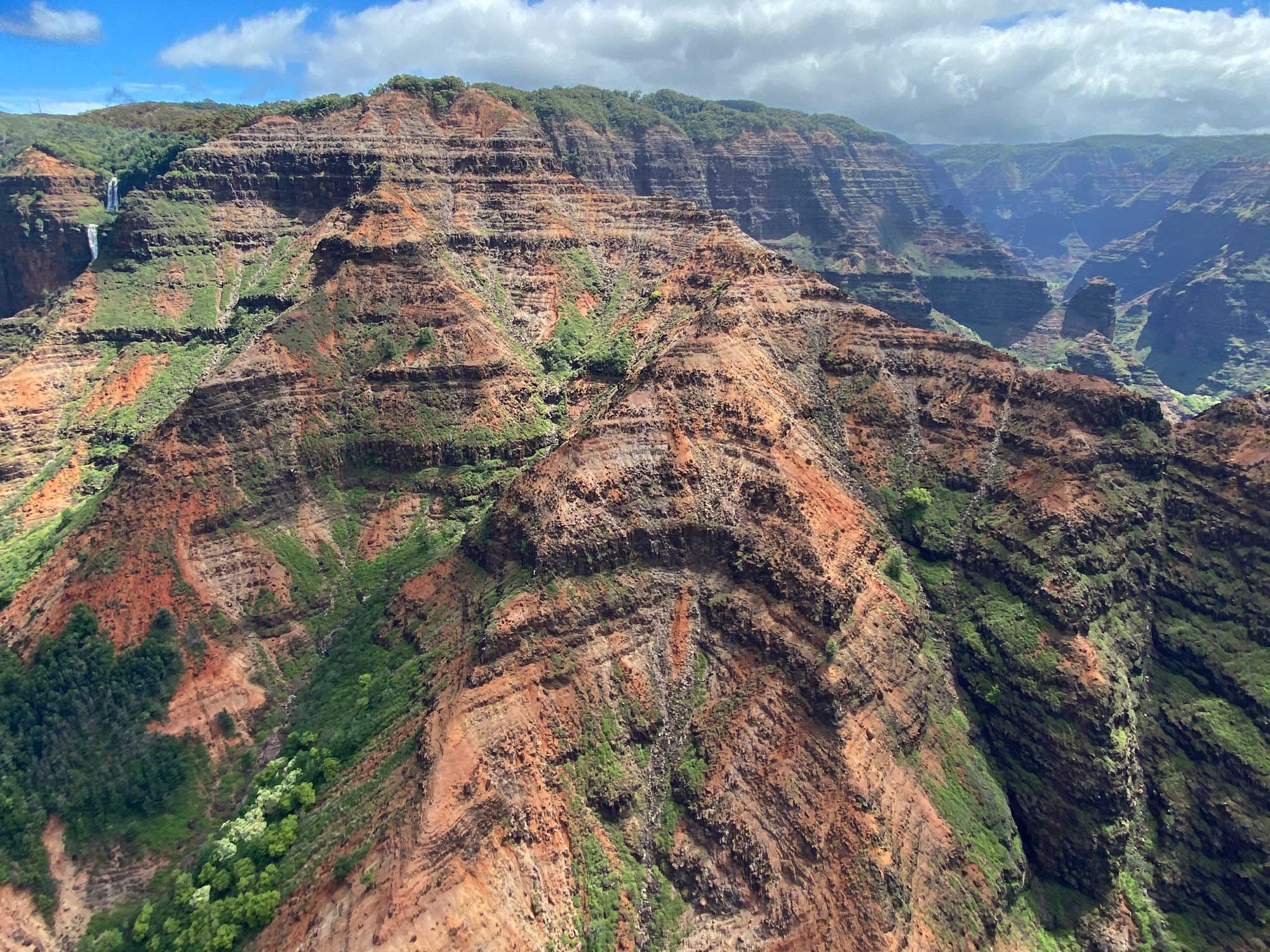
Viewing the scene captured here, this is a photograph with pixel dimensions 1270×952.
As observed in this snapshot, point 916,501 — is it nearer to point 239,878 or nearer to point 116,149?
point 239,878

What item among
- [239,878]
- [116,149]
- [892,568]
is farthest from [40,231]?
[892,568]

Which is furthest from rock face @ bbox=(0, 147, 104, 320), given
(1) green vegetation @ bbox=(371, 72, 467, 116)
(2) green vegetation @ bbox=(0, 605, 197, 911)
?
(2) green vegetation @ bbox=(0, 605, 197, 911)

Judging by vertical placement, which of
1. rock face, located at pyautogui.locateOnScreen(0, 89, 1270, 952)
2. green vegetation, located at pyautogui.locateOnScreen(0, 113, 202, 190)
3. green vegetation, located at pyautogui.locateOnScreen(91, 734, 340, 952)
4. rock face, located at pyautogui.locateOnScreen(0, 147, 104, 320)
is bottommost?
green vegetation, located at pyautogui.locateOnScreen(91, 734, 340, 952)

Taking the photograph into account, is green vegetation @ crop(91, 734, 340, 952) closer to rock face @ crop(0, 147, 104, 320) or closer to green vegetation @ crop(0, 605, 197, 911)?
green vegetation @ crop(0, 605, 197, 911)

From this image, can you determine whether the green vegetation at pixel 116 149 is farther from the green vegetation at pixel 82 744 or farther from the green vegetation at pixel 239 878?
the green vegetation at pixel 239 878

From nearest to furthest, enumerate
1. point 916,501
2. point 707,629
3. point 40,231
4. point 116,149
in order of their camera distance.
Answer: point 707,629 → point 916,501 → point 40,231 → point 116,149

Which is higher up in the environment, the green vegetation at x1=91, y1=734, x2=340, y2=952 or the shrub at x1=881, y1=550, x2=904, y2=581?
the shrub at x1=881, y1=550, x2=904, y2=581
